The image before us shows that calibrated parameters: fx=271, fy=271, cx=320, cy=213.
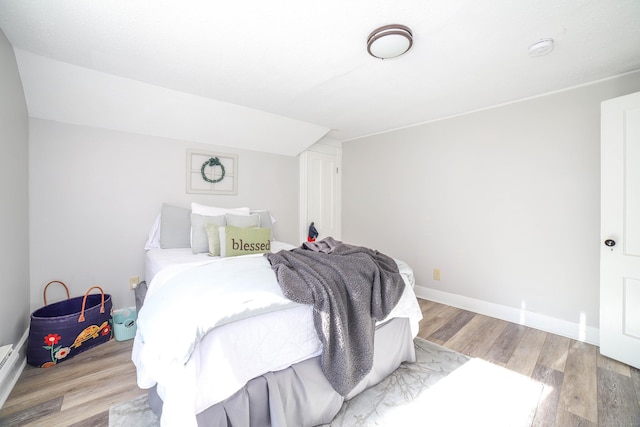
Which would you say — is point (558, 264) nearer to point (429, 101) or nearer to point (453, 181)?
point (453, 181)

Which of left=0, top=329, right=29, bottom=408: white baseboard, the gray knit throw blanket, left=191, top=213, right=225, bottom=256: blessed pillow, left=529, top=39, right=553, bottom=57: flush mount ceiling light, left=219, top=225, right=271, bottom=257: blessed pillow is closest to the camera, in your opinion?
the gray knit throw blanket

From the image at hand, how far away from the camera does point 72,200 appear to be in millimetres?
2416

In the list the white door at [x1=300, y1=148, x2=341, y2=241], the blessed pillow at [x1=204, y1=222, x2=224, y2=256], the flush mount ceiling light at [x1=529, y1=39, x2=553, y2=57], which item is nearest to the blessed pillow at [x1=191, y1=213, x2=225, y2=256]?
the blessed pillow at [x1=204, y1=222, x2=224, y2=256]

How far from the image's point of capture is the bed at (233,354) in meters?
1.10

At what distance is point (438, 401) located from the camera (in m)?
1.63

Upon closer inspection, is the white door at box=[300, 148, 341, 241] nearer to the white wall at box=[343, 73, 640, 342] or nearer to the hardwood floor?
the white wall at box=[343, 73, 640, 342]

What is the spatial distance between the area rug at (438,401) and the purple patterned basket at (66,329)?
839 mm

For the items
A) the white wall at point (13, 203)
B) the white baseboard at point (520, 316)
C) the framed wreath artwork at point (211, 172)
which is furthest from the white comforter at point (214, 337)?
the white baseboard at point (520, 316)

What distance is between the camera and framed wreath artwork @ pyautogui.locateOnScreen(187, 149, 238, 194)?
306 centimetres

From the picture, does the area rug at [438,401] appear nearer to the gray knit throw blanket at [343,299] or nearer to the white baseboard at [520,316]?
the gray knit throw blanket at [343,299]

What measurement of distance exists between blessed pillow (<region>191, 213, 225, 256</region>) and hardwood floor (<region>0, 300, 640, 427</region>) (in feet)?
3.12

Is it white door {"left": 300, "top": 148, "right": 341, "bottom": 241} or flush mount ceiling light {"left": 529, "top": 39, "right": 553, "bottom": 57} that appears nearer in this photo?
flush mount ceiling light {"left": 529, "top": 39, "right": 553, "bottom": 57}

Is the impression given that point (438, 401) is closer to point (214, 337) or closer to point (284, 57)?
point (214, 337)

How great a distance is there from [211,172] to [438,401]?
9.91 ft
